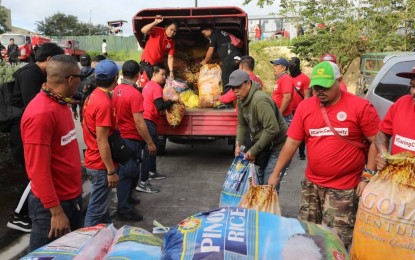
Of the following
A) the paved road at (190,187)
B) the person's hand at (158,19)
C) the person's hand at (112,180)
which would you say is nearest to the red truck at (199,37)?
the person's hand at (158,19)

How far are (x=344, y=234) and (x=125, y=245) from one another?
1.77 metres

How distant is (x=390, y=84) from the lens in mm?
4879

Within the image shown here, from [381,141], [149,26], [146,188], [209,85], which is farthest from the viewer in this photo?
[209,85]

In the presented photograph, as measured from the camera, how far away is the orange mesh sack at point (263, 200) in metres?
3.17

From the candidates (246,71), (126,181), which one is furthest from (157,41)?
(126,181)

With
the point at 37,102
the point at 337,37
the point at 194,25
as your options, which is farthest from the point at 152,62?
the point at 337,37

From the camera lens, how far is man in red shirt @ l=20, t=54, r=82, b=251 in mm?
2506

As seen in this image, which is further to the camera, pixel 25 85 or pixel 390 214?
pixel 25 85

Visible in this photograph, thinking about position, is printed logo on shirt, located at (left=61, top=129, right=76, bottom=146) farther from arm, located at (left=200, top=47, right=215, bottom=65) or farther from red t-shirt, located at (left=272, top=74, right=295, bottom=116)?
arm, located at (left=200, top=47, right=215, bottom=65)

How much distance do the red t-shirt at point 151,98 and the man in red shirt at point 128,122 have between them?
1092 mm

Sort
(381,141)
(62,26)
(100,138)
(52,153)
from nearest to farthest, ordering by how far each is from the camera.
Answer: (52,153) < (381,141) < (100,138) < (62,26)

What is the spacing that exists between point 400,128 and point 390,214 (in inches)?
27.8

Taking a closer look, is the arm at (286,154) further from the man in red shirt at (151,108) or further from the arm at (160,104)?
the arm at (160,104)

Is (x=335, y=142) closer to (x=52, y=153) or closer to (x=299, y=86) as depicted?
(x=52, y=153)
